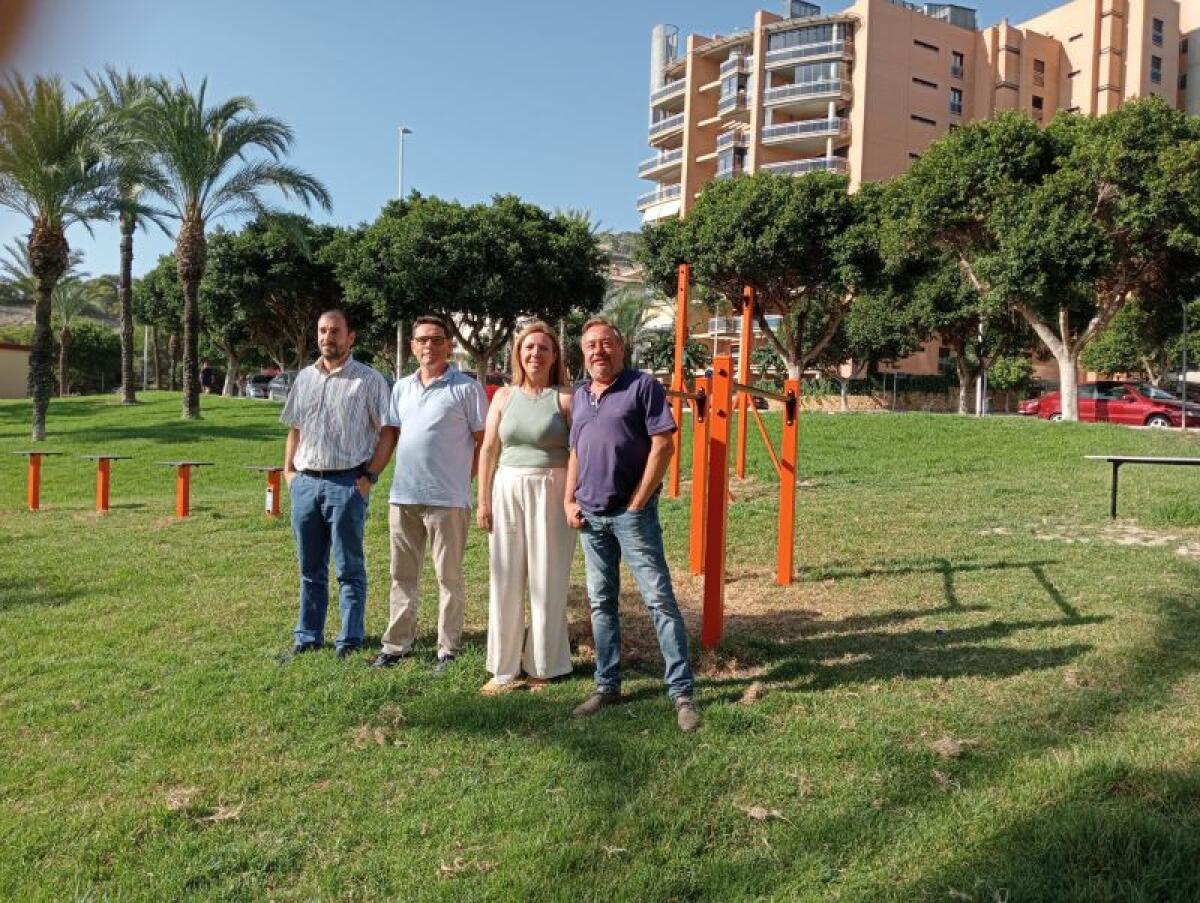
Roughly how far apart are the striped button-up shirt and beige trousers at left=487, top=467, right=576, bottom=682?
90 cm

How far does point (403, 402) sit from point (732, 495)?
7074mm

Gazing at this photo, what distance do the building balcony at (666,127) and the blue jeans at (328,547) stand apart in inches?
2285

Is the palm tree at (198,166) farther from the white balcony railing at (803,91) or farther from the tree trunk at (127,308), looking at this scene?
the white balcony railing at (803,91)

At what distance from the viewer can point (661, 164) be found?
6050 cm

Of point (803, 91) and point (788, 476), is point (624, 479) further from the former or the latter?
point (803, 91)

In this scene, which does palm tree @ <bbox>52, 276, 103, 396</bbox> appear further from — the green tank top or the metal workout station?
the green tank top

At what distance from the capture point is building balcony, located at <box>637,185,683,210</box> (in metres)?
59.1

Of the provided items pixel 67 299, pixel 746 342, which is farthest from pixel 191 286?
pixel 67 299

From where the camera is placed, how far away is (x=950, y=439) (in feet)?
55.2

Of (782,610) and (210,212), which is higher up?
(210,212)

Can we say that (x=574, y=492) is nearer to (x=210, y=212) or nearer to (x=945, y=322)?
(x=210, y=212)

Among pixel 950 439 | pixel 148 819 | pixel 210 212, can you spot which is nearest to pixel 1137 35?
pixel 950 439

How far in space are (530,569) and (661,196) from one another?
58608 mm

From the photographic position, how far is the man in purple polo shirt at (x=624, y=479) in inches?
163
